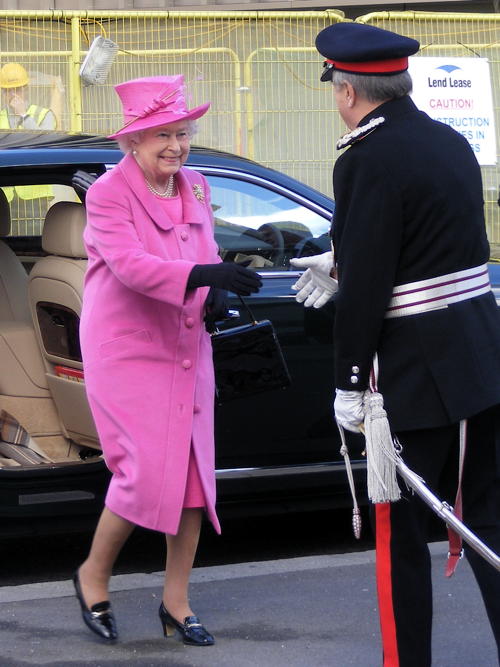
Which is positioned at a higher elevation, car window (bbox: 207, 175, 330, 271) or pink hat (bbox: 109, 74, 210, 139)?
pink hat (bbox: 109, 74, 210, 139)

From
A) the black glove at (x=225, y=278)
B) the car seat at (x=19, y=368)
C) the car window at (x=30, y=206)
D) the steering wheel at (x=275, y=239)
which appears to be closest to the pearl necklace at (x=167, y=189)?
the black glove at (x=225, y=278)

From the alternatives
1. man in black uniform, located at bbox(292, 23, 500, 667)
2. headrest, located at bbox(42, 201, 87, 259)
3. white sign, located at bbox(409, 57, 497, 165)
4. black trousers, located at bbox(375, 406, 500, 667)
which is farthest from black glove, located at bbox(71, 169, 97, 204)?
white sign, located at bbox(409, 57, 497, 165)

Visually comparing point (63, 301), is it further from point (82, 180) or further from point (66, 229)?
point (82, 180)

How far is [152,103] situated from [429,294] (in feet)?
3.62

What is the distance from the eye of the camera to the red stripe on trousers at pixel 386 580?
323 centimetres

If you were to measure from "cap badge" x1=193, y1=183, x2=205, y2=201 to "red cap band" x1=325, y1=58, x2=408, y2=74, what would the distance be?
91cm

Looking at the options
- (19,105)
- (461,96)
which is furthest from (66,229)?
(461,96)

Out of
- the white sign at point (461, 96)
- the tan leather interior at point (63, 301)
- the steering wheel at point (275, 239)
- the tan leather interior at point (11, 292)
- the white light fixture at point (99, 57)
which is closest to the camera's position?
the tan leather interior at point (63, 301)

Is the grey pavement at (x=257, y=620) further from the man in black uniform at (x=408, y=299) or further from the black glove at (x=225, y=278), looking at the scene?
the black glove at (x=225, y=278)

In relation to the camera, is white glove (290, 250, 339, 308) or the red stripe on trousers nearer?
the red stripe on trousers

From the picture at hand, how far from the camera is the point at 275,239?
4.96 m

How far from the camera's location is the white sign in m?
9.74

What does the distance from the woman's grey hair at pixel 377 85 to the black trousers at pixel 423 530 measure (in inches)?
33.8

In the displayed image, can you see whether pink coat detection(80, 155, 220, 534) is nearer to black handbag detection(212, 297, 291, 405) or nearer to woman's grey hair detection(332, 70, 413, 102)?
black handbag detection(212, 297, 291, 405)
